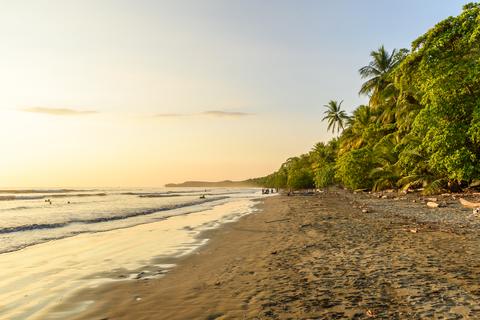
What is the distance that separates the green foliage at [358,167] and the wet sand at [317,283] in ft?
105

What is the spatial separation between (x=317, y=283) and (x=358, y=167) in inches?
1530

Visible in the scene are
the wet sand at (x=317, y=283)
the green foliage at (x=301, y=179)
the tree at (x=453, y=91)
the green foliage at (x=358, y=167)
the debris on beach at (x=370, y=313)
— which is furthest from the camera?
the green foliage at (x=301, y=179)

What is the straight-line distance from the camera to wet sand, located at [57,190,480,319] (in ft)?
16.6

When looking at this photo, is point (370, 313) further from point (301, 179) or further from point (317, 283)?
point (301, 179)

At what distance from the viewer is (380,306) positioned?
506cm

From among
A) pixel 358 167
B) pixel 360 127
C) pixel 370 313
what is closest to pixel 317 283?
pixel 370 313

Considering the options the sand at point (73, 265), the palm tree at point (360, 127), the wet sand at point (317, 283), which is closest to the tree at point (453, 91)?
the wet sand at point (317, 283)

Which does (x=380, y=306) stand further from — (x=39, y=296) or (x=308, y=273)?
(x=39, y=296)

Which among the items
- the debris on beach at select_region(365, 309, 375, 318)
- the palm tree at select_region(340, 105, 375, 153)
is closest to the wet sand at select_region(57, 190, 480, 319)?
the debris on beach at select_region(365, 309, 375, 318)

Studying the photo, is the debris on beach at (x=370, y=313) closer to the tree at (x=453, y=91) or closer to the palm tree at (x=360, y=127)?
the tree at (x=453, y=91)

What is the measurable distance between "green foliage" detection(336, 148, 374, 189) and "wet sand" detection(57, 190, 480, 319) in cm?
3197

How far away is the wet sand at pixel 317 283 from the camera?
5074 millimetres

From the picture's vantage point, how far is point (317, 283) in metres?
6.38

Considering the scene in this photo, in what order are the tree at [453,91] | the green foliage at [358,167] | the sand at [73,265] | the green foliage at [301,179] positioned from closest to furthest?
the sand at [73,265] < the tree at [453,91] < the green foliage at [358,167] < the green foliage at [301,179]
